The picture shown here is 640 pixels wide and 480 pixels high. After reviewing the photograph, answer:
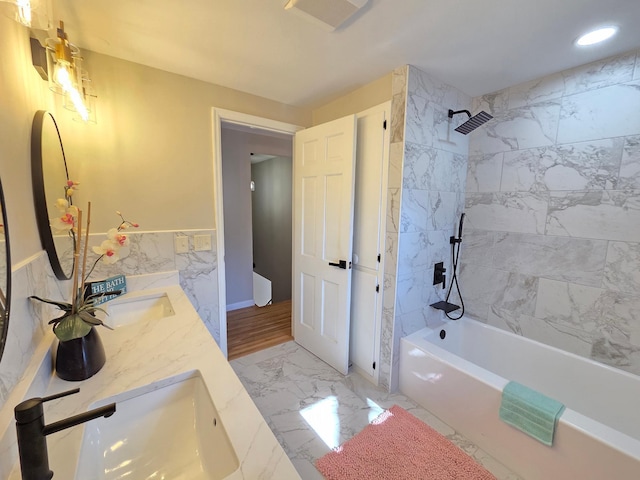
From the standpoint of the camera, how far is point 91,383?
2.97 feet

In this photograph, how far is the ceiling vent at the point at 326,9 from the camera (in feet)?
3.86

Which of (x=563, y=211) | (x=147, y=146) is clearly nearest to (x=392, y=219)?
(x=563, y=211)


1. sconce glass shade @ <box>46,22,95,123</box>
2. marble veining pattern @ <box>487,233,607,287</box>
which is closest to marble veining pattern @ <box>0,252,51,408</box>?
sconce glass shade @ <box>46,22,95,123</box>

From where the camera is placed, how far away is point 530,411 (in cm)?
139

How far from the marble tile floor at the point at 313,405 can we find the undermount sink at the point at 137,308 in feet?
2.97

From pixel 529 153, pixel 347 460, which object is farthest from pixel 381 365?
pixel 529 153

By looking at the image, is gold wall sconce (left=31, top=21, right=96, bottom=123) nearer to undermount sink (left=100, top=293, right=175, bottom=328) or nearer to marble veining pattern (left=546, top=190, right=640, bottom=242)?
undermount sink (left=100, top=293, right=175, bottom=328)

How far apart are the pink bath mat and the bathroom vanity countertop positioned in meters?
1.01

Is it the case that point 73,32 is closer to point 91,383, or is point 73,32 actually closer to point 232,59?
point 232,59

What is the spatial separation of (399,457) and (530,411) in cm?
75

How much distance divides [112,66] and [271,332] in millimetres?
2627

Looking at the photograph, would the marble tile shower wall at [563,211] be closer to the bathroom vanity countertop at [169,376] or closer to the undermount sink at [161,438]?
the bathroom vanity countertop at [169,376]

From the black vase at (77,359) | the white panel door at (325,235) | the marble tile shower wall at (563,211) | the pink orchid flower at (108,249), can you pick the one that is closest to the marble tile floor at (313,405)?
the white panel door at (325,235)

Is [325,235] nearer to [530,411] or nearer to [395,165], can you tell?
[395,165]
